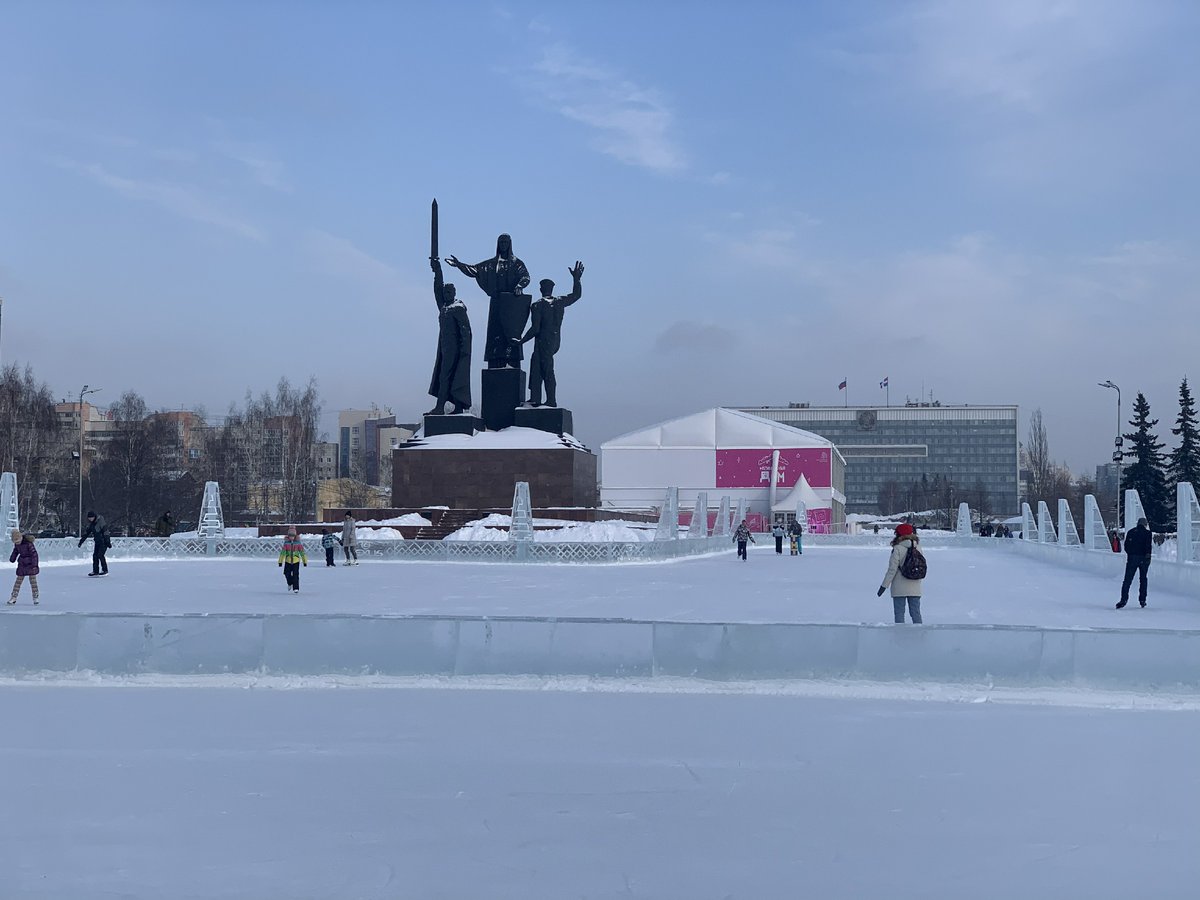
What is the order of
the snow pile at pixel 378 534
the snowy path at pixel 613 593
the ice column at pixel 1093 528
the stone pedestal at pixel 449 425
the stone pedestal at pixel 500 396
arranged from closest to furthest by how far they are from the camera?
the snowy path at pixel 613 593 → the ice column at pixel 1093 528 → the snow pile at pixel 378 534 → the stone pedestal at pixel 449 425 → the stone pedestal at pixel 500 396

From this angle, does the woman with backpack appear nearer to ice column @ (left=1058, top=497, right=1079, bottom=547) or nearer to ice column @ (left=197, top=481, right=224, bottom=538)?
ice column @ (left=1058, top=497, right=1079, bottom=547)

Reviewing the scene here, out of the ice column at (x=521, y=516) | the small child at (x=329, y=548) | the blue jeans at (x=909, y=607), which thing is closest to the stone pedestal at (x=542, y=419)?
the ice column at (x=521, y=516)

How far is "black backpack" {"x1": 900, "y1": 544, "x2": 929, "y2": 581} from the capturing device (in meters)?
11.3

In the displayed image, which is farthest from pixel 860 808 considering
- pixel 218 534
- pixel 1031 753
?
pixel 218 534

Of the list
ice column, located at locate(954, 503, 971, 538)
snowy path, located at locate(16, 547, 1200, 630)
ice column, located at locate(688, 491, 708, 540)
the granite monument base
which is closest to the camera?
snowy path, located at locate(16, 547, 1200, 630)

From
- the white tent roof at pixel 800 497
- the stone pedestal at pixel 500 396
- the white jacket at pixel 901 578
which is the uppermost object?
the stone pedestal at pixel 500 396

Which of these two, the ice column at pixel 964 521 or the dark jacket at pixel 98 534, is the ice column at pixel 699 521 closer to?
the dark jacket at pixel 98 534

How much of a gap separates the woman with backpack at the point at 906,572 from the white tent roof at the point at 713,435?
56015 millimetres

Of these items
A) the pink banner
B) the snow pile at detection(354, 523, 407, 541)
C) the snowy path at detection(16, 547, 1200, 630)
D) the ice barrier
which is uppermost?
the pink banner

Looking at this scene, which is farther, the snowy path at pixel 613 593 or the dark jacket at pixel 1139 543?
the dark jacket at pixel 1139 543

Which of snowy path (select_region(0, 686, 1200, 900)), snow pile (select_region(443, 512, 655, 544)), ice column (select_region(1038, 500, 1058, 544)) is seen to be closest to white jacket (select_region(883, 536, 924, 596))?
snowy path (select_region(0, 686, 1200, 900))

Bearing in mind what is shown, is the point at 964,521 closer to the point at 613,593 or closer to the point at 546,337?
the point at 546,337

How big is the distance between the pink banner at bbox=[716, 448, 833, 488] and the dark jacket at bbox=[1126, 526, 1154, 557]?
51337 mm

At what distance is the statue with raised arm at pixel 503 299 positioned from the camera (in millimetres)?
33656
